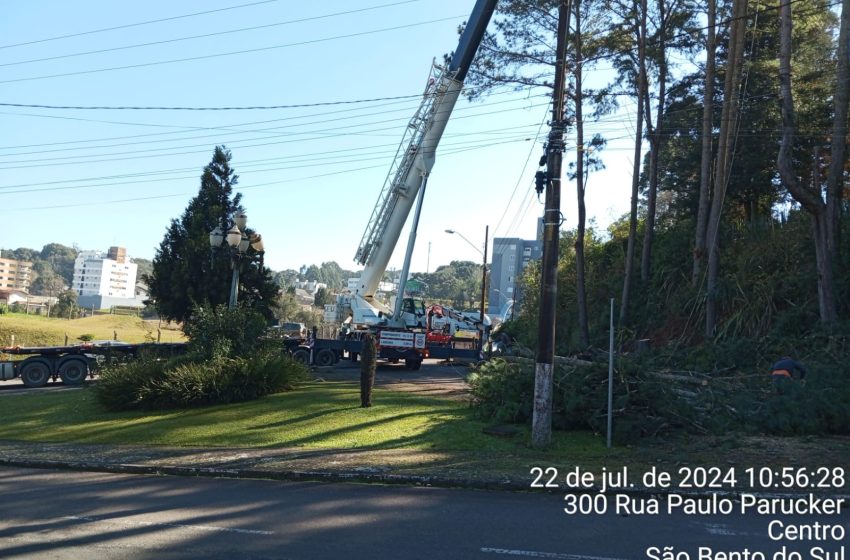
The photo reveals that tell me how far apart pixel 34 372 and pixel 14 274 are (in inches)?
7006

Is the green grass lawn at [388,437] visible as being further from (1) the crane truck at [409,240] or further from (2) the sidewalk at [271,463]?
(1) the crane truck at [409,240]

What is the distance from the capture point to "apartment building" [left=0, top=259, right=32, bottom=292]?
171 meters

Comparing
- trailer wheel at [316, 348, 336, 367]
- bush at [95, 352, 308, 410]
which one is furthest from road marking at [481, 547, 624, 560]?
trailer wheel at [316, 348, 336, 367]

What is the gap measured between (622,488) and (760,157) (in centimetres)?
2306

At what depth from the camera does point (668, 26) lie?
26.0 meters

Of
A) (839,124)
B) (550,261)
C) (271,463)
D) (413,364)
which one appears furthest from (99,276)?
(550,261)

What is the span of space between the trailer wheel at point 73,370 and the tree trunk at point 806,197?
24.2 m

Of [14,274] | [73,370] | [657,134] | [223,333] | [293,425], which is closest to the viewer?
[293,425]

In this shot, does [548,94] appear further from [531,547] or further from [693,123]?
[531,547]

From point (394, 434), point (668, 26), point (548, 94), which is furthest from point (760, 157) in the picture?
point (394, 434)

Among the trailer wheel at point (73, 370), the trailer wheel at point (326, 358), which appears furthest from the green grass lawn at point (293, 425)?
the trailer wheel at point (326, 358)

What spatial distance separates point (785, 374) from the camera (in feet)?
44.2

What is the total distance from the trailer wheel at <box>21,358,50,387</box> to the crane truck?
9.08m
